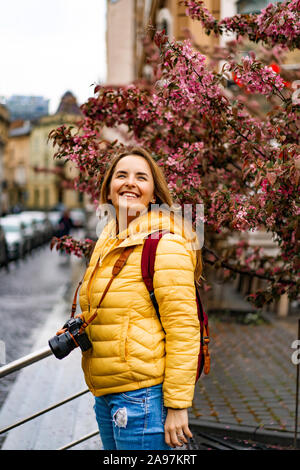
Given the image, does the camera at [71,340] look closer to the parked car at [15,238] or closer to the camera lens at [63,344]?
the camera lens at [63,344]

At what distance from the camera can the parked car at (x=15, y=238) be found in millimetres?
20625

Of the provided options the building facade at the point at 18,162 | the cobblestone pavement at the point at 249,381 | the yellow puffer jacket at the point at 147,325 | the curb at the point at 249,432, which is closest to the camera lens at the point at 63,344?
the yellow puffer jacket at the point at 147,325

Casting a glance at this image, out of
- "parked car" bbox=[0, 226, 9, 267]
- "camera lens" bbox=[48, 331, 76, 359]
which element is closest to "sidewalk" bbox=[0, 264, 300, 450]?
"camera lens" bbox=[48, 331, 76, 359]

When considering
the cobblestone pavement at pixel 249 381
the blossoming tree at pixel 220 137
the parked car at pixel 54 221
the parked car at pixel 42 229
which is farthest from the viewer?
the parked car at pixel 54 221

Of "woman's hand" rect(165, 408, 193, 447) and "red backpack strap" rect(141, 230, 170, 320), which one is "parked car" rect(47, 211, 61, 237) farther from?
"woman's hand" rect(165, 408, 193, 447)

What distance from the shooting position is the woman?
2.39m

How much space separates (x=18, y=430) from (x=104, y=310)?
3.04 m

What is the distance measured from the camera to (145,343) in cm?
244

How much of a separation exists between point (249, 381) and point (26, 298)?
744cm

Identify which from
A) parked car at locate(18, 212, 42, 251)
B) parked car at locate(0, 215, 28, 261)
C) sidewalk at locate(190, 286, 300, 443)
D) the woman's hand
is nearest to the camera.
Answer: the woman's hand

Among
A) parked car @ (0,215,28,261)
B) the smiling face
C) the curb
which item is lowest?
parked car @ (0,215,28,261)

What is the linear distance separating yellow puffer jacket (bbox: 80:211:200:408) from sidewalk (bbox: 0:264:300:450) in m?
2.40
